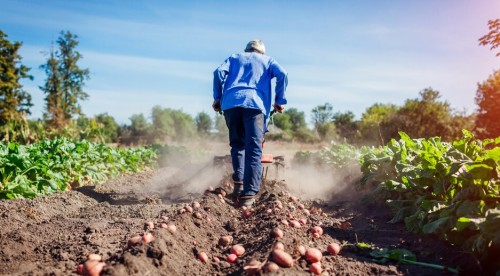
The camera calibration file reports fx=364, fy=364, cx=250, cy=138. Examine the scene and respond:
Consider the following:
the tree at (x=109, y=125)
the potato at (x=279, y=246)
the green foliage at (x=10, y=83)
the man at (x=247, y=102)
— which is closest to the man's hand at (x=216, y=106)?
the man at (x=247, y=102)

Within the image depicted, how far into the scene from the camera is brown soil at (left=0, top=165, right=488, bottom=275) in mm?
2404

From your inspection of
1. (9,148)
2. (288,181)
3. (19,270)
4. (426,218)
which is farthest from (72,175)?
(426,218)

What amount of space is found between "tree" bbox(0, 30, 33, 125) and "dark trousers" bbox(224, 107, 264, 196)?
25.1 m

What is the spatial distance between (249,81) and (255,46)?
0.62 metres

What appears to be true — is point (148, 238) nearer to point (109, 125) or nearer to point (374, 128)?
point (374, 128)

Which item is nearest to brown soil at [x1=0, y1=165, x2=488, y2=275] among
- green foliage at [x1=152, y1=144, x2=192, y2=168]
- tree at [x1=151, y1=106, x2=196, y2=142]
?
green foliage at [x1=152, y1=144, x2=192, y2=168]

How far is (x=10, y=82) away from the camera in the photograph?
26344 mm

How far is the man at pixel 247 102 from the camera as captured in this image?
462 cm

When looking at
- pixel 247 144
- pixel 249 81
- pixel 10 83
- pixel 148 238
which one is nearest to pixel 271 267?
pixel 148 238

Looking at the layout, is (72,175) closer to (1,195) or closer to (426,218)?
(1,195)

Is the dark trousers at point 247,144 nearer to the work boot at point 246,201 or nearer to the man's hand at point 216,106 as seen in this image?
the work boot at point 246,201

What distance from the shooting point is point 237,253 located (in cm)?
275

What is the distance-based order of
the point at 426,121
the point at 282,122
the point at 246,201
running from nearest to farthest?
1. the point at 246,201
2. the point at 426,121
3. the point at 282,122

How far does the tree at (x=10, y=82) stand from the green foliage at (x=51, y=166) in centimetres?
1942
